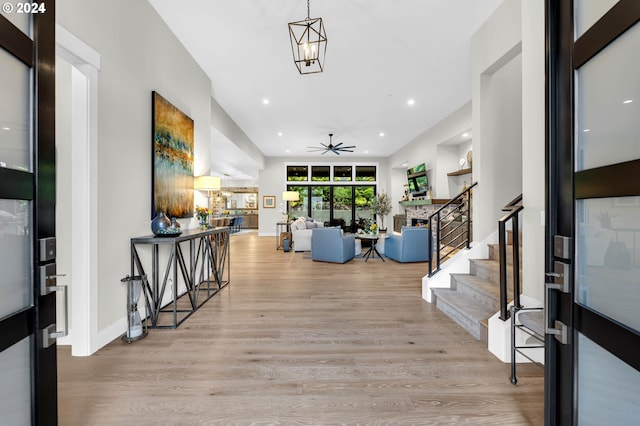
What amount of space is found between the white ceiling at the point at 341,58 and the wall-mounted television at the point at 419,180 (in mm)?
1502

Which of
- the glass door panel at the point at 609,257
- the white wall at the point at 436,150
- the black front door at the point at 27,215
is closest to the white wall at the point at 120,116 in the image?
the black front door at the point at 27,215

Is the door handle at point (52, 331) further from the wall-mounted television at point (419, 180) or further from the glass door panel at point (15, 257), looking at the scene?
the wall-mounted television at point (419, 180)

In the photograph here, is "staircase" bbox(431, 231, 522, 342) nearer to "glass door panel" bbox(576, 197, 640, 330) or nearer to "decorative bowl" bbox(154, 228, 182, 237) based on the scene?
Result: "glass door panel" bbox(576, 197, 640, 330)

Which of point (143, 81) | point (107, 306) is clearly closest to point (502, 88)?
point (143, 81)

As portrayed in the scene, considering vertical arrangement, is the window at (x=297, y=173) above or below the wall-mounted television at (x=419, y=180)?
above

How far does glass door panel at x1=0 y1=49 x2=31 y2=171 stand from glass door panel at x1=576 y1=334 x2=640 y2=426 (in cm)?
222

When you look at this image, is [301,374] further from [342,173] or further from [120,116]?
[342,173]

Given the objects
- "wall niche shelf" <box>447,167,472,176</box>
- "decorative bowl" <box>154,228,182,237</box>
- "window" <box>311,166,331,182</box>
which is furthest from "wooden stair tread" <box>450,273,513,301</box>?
"window" <box>311,166,331,182</box>

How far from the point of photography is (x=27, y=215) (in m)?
1.12

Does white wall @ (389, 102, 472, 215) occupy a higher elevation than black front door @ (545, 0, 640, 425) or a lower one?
higher

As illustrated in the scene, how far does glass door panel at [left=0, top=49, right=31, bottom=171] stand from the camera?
3.35 ft

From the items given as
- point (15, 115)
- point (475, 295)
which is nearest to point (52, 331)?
point (15, 115)

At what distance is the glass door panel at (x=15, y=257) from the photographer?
40.3 inches

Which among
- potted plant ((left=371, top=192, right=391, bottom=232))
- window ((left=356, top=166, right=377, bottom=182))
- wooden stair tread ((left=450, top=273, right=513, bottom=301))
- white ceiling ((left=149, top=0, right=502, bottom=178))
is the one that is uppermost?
white ceiling ((left=149, top=0, right=502, bottom=178))
